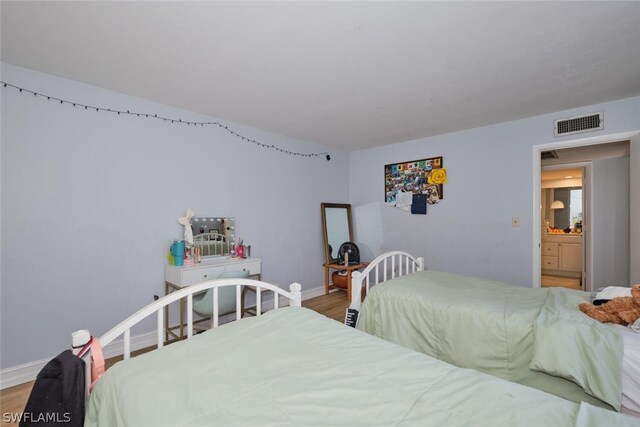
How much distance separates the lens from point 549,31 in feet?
5.61

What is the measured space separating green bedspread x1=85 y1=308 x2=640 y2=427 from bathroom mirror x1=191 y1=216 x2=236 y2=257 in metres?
1.97

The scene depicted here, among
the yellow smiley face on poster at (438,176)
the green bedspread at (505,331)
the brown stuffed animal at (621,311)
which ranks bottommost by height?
the green bedspread at (505,331)

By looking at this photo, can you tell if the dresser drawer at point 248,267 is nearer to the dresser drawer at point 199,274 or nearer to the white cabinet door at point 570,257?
the dresser drawer at point 199,274

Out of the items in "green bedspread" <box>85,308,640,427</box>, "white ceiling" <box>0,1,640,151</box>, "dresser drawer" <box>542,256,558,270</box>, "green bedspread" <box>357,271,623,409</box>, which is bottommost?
"dresser drawer" <box>542,256,558,270</box>

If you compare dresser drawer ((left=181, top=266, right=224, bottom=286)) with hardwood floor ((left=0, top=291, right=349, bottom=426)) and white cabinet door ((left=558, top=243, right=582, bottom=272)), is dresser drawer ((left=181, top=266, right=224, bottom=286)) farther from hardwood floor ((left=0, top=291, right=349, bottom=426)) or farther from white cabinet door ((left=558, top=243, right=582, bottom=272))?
white cabinet door ((left=558, top=243, right=582, bottom=272))

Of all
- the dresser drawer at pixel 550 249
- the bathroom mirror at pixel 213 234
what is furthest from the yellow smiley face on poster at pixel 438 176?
the dresser drawer at pixel 550 249

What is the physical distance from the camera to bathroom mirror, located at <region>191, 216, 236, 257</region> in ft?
9.98

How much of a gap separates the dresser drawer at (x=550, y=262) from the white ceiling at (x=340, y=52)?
380cm

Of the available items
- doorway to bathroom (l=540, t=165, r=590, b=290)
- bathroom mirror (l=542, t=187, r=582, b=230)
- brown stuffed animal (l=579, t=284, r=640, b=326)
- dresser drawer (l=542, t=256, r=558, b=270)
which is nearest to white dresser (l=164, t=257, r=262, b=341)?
brown stuffed animal (l=579, t=284, r=640, b=326)

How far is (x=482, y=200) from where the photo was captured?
3.52 meters

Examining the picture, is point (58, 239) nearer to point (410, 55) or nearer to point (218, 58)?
point (218, 58)

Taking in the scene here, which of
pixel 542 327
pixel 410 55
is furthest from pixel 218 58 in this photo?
pixel 542 327

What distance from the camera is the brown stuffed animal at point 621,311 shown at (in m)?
1.48

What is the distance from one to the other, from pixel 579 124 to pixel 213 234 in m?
3.91
